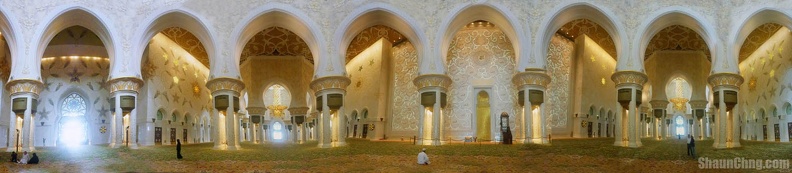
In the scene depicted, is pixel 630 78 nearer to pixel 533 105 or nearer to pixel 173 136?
pixel 533 105

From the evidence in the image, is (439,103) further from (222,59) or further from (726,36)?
(726,36)

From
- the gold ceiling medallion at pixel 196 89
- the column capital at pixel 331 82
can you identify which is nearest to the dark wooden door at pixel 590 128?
the column capital at pixel 331 82

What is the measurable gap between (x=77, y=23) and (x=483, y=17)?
12.5 meters

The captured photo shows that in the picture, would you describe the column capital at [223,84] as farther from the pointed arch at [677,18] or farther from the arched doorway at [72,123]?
the pointed arch at [677,18]

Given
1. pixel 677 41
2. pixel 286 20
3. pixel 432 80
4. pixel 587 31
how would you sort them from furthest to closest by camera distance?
pixel 677 41, pixel 587 31, pixel 286 20, pixel 432 80

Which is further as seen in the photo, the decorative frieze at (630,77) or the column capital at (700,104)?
the column capital at (700,104)

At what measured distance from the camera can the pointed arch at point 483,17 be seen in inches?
834

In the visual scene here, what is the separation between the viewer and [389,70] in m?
28.0

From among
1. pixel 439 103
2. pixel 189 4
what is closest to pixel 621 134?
pixel 439 103

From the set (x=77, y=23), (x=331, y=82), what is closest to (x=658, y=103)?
(x=331, y=82)

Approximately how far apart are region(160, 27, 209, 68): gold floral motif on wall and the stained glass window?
4.16 meters

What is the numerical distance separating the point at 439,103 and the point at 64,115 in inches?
575

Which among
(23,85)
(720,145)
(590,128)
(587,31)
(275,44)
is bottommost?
(720,145)

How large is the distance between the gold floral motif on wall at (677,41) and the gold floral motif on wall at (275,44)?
44.4 feet
